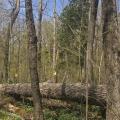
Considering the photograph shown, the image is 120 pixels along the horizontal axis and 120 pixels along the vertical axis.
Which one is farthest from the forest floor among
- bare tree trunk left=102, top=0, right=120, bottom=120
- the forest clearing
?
bare tree trunk left=102, top=0, right=120, bottom=120

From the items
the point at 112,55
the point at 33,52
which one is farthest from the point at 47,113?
the point at 112,55

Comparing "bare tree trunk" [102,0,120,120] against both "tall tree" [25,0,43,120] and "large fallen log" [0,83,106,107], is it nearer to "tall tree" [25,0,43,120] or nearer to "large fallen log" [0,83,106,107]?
"large fallen log" [0,83,106,107]

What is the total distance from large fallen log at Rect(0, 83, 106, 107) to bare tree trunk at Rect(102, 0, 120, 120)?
2.15 meters

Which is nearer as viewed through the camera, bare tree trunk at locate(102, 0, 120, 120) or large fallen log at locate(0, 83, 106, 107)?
bare tree trunk at locate(102, 0, 120, 120)

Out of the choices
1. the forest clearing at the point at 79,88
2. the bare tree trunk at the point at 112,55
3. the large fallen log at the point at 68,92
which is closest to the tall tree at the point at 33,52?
the forest clearing at the point at 79,88

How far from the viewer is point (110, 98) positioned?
32.9 feet

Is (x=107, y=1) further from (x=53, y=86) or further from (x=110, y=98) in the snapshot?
(x=53, y=86)

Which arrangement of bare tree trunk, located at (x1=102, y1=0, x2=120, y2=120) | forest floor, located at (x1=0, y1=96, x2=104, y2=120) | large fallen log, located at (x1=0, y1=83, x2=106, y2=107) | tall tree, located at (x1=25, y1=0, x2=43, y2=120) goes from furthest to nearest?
forest floor, located at (x1=0, y1=96, x2=104, y2=120), large fallen log, located at (x1=0, y1=83, x2=106, y2=107), tall tree, located at (x1=25, y1=0, x2=43, y2=120), bare tree trunk, located at (x1=102, y1=0, x2=120, y2=120)

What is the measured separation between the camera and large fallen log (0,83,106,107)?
41.1ft

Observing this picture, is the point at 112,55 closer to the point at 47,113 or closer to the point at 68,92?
the point at 68,92

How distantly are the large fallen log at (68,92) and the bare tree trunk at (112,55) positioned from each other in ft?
7.04

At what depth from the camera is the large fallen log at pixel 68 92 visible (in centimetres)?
1252

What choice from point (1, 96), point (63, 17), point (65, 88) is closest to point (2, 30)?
point (63, 17)

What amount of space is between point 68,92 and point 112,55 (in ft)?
13.0
